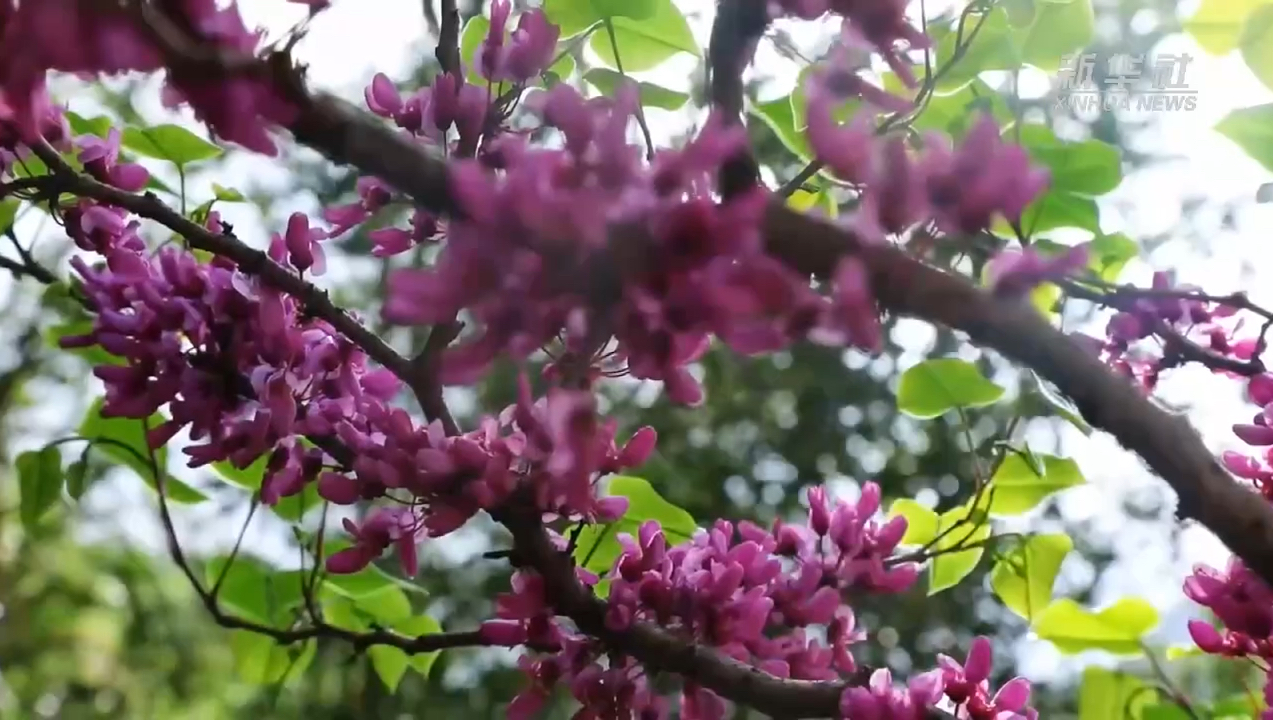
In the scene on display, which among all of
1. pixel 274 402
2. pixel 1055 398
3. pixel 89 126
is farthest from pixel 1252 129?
pixel 89 126

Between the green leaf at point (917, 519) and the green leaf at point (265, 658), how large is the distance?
0.32 meters

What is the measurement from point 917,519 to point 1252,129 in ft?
0.77

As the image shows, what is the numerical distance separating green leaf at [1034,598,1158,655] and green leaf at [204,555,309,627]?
0.38 metres

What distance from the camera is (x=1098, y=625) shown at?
57 cm

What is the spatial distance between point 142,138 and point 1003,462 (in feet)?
1.43

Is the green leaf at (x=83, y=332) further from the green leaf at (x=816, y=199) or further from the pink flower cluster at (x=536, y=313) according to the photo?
the green leaf at (x=816, y=199)

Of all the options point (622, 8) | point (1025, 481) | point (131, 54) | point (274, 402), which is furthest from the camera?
point (1025, 481)

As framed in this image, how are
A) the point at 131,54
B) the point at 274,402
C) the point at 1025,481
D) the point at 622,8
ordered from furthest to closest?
the point at 1025,481, the point at 622,8, the point at 274,402, the point at 131,54

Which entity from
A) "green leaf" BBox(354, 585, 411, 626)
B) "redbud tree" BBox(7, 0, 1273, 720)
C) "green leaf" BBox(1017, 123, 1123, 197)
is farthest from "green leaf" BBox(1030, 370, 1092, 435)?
"green leaf" BBox(354, 585, 411, 626)

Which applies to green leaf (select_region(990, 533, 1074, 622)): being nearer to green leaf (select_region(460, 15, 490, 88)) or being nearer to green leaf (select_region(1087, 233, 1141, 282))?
green leaf (select_region(1087, 233, 1141, 282))

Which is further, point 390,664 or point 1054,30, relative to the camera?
point 390,664

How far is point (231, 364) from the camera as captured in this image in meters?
0.37

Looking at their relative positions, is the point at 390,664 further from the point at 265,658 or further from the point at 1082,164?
the point at 1082,164

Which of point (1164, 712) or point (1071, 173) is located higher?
point (1071, 173)
